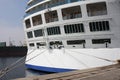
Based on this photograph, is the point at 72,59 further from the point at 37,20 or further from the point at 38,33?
the point at 37,20

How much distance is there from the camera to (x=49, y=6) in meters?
30.0

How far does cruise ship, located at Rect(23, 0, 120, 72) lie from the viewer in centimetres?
2416

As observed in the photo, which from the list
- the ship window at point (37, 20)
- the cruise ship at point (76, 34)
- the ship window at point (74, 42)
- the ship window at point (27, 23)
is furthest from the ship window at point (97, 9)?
the ship window at point (27, 23)

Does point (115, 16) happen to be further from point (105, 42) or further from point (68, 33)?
point (68, 33)

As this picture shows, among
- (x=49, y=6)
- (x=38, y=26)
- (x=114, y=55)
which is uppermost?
(x=49, y=6)

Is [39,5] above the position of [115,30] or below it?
above

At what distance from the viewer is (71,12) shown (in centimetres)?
2866

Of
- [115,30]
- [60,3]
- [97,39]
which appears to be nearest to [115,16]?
[115,30]

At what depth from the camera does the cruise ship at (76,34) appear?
24156 millimetres

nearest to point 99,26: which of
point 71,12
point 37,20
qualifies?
point 71,12

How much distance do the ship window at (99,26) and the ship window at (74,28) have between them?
3.78ft

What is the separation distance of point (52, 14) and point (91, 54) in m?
8.02

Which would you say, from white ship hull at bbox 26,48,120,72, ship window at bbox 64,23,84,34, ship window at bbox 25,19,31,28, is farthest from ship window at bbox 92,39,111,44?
ship window at bbox 25,19,31,28

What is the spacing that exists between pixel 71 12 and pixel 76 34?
3375 mm
